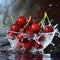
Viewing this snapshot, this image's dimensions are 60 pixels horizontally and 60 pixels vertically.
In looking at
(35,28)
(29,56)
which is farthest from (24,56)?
(35,28)

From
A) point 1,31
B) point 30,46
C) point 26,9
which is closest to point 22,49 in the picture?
point 30,46

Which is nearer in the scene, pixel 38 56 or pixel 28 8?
pixel 38 56

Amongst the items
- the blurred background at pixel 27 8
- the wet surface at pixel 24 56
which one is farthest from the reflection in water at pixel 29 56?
the blurred background at pixel 27 8

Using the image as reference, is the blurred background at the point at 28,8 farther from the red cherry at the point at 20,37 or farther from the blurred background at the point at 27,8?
the red cherry at the point at 20,37

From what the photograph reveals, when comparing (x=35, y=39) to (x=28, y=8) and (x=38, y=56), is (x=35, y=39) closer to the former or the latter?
(x=38, y=56)

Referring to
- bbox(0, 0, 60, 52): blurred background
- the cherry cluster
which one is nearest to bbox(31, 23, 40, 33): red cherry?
the cherry cluster

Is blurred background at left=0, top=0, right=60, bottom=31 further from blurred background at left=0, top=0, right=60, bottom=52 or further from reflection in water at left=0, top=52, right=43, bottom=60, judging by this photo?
reflection in water at left=0, top=52, right=43, bottom=60

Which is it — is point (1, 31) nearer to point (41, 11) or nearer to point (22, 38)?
point (22, 38)

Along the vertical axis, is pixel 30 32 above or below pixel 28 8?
below
